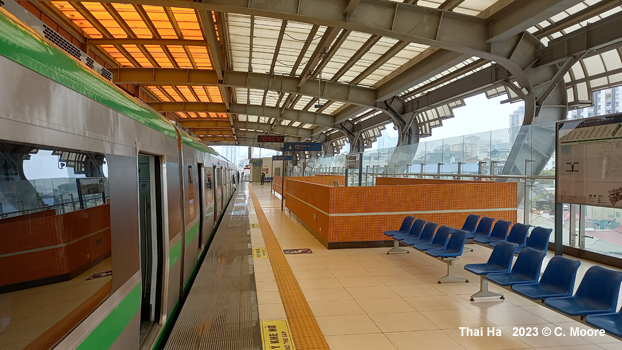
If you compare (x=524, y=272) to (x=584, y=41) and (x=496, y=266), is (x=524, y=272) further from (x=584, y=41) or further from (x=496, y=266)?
(x=584, y=41)

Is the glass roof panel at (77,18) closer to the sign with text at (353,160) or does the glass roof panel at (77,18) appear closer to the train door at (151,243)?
the sign with text at (353,160)

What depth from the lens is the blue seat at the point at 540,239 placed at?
5797 mm

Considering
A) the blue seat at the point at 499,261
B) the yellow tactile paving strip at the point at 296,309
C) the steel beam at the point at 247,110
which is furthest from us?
the steel beam at the point at 247,110

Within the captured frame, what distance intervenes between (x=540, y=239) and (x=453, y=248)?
1.27m

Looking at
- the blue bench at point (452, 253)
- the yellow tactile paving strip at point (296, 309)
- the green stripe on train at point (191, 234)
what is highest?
the green stripe on train at point (191, 234)

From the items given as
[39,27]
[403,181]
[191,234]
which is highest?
[39,27]

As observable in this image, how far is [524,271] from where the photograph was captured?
465 centimetres

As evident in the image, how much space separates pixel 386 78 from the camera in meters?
→ 18.3

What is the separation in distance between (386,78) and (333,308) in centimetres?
1507

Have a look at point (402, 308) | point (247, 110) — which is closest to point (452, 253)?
point (402, 308)

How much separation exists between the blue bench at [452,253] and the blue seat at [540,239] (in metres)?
0.80

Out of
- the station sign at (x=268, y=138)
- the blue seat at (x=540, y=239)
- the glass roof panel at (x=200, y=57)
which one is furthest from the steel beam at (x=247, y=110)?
the blue seat at (x=540, y=239)

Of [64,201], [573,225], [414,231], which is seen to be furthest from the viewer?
[573,225]

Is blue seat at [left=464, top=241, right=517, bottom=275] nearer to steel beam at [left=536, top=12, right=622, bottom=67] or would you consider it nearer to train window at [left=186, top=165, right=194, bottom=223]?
train window at [left=186, top=165, right=194, bottom=223]
